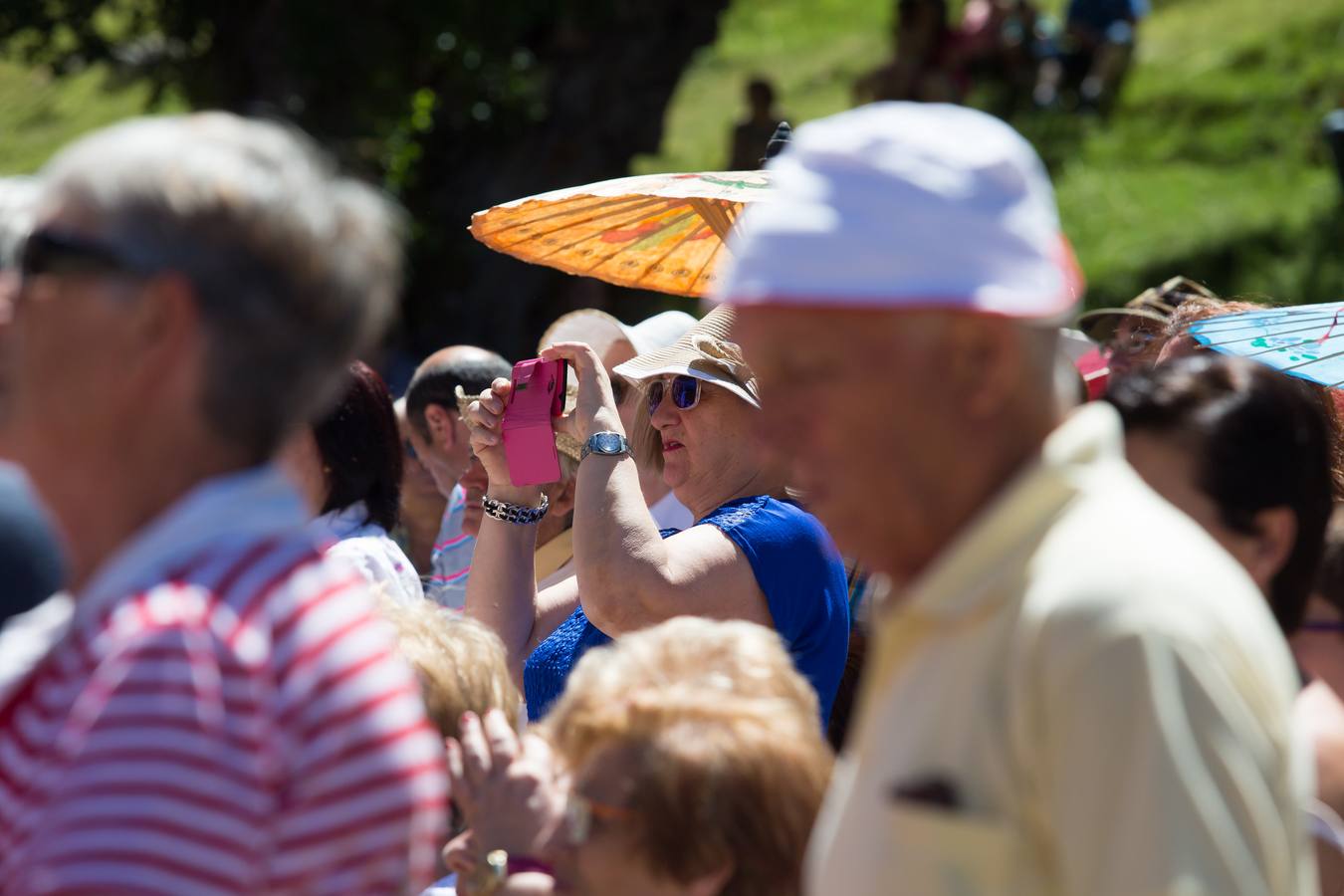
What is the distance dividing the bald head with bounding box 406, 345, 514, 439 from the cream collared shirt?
3149mm

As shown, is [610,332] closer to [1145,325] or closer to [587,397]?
[587,397]

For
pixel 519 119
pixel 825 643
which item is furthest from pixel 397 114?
pixel 825 643

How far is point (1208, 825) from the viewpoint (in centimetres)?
122

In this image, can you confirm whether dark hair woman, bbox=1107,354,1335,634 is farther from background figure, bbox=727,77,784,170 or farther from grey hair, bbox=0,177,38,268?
background figure, bbox=727,77,784,170

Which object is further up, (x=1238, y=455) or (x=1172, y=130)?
(x=1238, y=455)

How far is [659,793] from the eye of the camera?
178 cm

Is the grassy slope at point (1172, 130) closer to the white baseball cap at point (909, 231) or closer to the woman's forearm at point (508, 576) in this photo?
the woman's forearm at point (508, 576)

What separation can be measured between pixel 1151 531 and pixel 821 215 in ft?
1.28

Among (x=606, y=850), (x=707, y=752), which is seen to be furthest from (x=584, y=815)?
(x=707, y=752)

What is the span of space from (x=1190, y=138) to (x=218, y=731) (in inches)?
538

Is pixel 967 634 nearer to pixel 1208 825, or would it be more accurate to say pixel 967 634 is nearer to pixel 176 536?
pixel 1208 825

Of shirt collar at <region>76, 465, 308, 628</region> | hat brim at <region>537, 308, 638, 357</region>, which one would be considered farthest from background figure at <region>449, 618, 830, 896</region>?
hat brim at <region>537, 308, 638, 357</region>

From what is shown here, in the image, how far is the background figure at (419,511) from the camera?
4938mm

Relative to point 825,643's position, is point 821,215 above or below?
above
